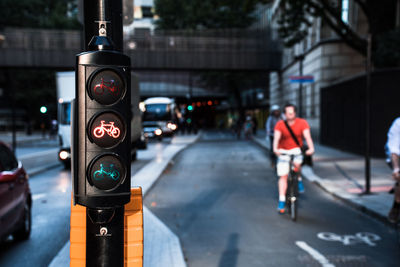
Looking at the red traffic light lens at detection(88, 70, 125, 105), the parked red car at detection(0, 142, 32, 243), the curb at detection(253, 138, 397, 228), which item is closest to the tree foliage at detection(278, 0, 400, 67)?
the curb at detection(253, 138, 397, 228)

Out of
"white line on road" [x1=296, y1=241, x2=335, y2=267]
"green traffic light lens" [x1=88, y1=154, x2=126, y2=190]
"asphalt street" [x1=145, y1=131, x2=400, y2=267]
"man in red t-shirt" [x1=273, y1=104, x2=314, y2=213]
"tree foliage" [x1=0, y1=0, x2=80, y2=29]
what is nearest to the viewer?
"green traffic light lens" [x1=88, y1=154, x2=126, y2=190]

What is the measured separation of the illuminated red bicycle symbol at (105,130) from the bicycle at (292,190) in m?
5.57

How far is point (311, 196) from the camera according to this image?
1057 cm

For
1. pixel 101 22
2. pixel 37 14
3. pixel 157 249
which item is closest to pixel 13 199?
pixel 157 249

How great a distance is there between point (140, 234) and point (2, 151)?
381cm

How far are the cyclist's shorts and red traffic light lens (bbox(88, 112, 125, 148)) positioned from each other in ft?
18.6

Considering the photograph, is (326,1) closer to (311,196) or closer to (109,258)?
(311,196)

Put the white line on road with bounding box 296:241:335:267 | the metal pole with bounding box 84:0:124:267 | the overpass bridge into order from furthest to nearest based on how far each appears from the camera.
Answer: the overpass bridge
the white line on road with bounding box 296:241:335:267
the metal pole with bounding box 84:0:124:267

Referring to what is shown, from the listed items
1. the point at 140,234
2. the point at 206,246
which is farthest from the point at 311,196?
the point at 140,234

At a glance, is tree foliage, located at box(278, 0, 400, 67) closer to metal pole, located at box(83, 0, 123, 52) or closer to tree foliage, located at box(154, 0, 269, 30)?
metal pole, located at box(83, 0, 123, 52)

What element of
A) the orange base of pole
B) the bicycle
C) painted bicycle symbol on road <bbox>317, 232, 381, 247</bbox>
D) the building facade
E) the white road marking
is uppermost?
the building facade

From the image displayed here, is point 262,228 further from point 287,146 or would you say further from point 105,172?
point 105,172

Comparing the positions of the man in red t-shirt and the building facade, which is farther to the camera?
the building facade

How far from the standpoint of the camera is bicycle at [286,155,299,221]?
778 cm
